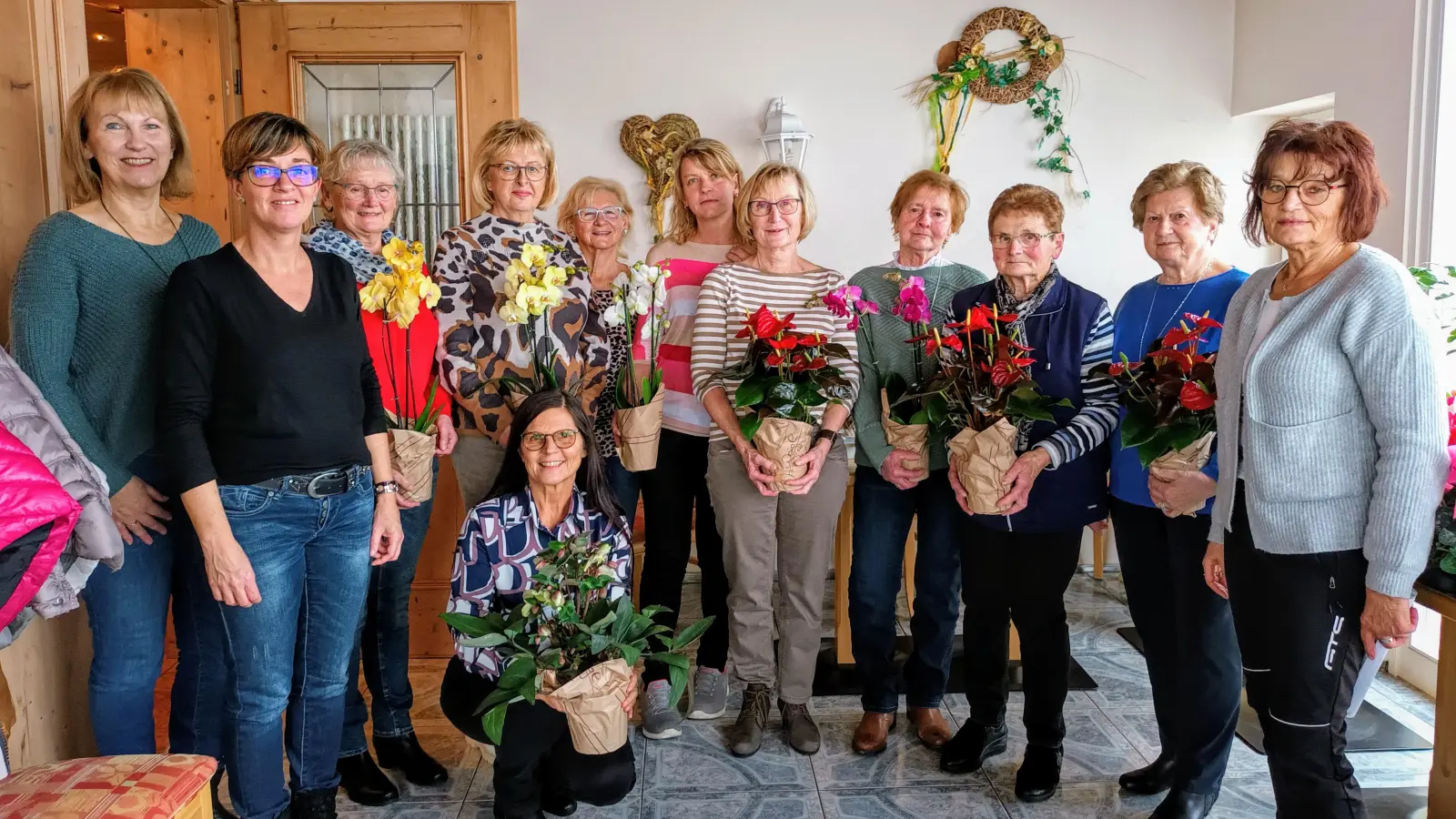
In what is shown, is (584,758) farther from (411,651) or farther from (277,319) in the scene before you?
(411,651)

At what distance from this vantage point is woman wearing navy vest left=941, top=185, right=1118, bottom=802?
7.00 ft

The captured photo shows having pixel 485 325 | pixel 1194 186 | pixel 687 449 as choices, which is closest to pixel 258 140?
pixel 485 325

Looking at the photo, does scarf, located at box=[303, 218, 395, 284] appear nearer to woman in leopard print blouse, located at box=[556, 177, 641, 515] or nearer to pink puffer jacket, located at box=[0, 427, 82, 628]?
woman in leopard print blouse, located at box=[556, 177, 641, 515]

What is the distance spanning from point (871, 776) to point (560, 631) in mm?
966

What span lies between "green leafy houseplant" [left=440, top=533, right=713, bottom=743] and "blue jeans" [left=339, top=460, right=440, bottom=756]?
41cm

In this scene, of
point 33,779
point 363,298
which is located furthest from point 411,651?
point 33,779

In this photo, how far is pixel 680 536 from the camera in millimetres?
2688

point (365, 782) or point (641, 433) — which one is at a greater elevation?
point (641, 433)

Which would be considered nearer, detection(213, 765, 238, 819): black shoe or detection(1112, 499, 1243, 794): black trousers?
detection(1112, 499, 1243, 794): black trousers

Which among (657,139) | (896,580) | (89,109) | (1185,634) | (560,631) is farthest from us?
(657,139)

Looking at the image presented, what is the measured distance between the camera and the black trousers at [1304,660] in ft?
5.06

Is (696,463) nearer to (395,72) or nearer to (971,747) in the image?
(971,747)

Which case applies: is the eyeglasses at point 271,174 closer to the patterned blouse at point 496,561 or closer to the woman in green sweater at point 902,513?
the patterned blouse at point 496,561

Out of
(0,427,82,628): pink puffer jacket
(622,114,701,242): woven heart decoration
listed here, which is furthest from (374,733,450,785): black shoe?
(622,114,701,242): woven heart decoration
